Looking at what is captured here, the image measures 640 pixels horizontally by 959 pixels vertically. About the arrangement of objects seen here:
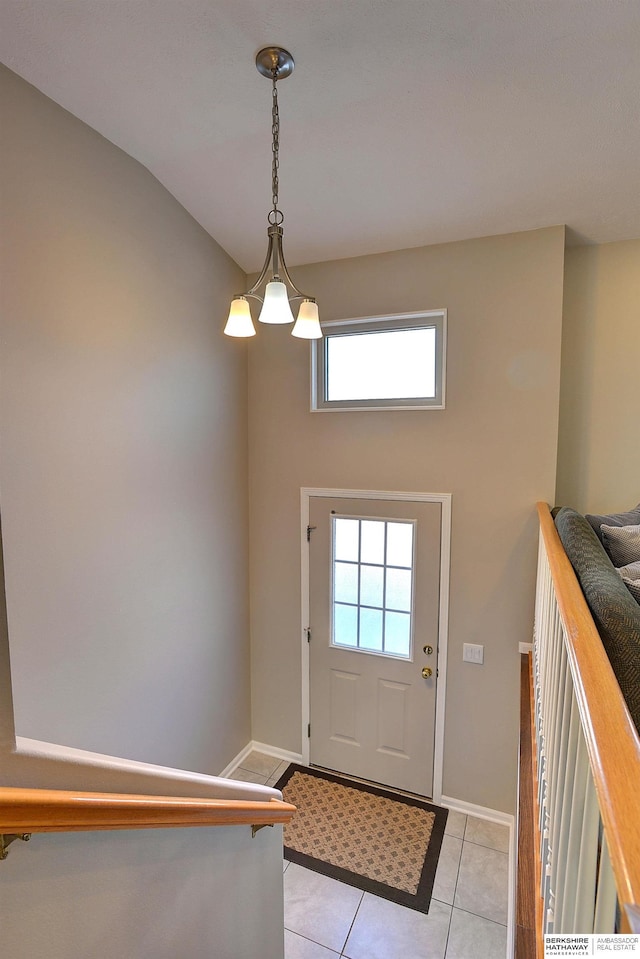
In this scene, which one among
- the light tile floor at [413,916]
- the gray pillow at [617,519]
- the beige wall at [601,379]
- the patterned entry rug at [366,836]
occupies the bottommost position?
the light tile floor at [413,916]

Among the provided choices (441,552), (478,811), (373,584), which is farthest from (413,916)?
(441,552)

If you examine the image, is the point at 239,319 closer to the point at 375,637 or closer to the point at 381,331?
the point at 381,331

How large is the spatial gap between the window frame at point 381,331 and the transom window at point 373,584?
2.47ft

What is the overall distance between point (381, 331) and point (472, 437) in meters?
0.92

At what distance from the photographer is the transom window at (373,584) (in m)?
2.95

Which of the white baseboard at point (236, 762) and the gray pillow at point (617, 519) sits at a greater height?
the gray pillow at point (617, 519)

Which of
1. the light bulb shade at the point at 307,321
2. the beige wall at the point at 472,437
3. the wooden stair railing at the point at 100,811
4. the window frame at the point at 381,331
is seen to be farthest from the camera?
the window frame at the point at 381,331

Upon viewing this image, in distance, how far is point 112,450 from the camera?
7.27ft

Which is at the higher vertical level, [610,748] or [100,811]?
[610,748]

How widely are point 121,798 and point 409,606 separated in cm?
231

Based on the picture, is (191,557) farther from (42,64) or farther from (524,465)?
(42,64)

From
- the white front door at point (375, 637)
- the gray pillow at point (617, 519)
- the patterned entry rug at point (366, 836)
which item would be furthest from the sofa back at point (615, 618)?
the patterned entry rug at point (366, 836)

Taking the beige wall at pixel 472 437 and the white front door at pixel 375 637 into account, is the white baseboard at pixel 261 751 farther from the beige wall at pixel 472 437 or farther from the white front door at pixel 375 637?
the beige wall at pixel 472 437

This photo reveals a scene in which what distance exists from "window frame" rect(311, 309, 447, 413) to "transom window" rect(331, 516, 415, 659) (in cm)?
75
